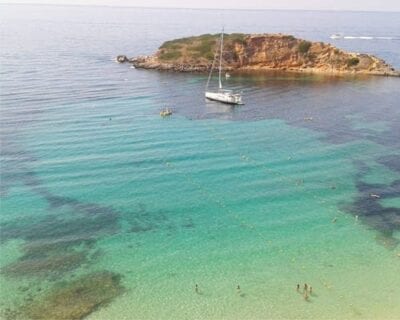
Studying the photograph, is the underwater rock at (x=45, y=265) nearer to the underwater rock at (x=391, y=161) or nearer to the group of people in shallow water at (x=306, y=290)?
the group of people in shallow water at (x=306, y=290)

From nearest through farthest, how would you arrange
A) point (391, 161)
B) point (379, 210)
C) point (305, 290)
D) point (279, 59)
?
point (305, 290) → point (379, 210) → point (391, 161) → point (279, 59)

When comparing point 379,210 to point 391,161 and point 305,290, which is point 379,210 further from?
point 305,290

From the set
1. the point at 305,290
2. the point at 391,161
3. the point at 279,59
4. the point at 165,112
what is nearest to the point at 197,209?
the point at 305,290

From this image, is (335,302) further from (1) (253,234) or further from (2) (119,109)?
(2) (119,109)

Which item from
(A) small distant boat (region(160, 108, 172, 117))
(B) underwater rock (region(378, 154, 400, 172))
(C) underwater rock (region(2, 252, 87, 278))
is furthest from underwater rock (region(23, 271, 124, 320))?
(A) small distant boat (region(160, 108, 172, 117))

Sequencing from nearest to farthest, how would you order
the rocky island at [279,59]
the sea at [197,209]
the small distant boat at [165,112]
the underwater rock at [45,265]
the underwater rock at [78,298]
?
the underwater rock at [78,298] < the sea at [197,209] < the underwater rock at [45,265] < the small distant boat at [165,112] < the rocky island at [279,59]

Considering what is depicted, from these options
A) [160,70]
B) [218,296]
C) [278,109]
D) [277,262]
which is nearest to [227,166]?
[277,262]

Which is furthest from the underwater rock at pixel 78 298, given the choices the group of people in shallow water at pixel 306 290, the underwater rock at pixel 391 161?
the underwater rock at pixel 391 161
